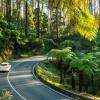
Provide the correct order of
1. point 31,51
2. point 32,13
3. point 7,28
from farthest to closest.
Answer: point 32,13, point 31,51, point 7,28

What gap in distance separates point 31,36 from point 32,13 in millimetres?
25346

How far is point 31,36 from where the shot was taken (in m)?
75.3

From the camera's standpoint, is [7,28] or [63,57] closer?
[63,57]

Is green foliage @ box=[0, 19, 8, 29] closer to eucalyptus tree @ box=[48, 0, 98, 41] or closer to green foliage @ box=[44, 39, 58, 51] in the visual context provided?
green foliage @ box=[44, 39, 58, 51]

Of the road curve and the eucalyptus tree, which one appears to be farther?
the road curve

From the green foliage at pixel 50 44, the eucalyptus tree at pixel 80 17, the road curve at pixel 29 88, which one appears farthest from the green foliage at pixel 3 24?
the eucalyptus tree at pixel 80 17

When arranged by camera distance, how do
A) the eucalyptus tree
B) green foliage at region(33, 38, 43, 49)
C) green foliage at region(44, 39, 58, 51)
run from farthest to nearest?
1. green foliage at region(44, 39, 58, 51)
2. green foliage at region(33, 38, 43, 49)
3. the eucalyptus tree

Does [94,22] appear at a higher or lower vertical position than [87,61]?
higher

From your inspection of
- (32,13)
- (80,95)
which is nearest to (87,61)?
(80,95)

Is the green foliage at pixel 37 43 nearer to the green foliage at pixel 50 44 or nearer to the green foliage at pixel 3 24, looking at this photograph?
the green foliage at pixel 50 44

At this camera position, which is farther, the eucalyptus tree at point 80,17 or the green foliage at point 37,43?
the green foliage at point 37,43

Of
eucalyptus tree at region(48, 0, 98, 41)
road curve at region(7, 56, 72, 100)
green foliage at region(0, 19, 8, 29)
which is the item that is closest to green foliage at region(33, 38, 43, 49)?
green foliage at region(0, 19, 8, 29)

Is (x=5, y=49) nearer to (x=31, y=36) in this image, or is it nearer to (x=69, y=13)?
(x=31, y=36)

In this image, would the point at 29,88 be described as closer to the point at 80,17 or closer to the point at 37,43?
the point at 80,17
